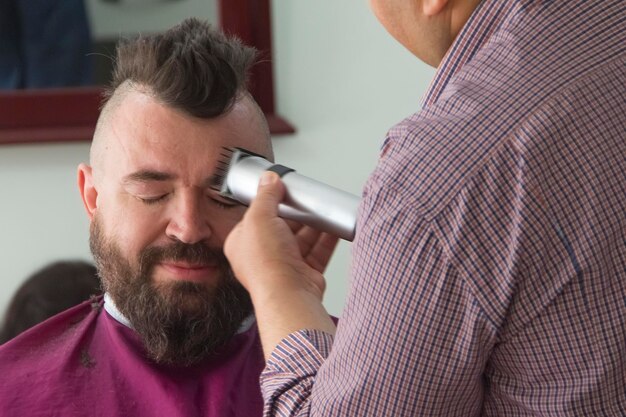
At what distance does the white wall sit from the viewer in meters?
3.21

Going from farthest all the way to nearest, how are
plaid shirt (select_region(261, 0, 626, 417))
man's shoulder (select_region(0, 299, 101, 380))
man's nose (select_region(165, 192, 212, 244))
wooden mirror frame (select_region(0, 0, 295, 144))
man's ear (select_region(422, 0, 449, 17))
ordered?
wooden mirror frame (select_region(0, 0, 295, 144)), man's shoulder (select_region(0, 299, 101, 380)), man's nose (select_region(165, 192, 212, 244)), man's ear (select_region(422, 0, 449, 17)), plaid shirt (select_region(261, 0, 626, 417))

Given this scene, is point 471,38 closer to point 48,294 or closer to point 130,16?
point 48,294

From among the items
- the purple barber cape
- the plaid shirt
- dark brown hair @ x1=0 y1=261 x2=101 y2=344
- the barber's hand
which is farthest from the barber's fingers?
dark brown hair @ x1=0 y1=261 x2=101 y2=344

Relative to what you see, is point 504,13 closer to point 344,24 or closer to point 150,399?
point 150,399

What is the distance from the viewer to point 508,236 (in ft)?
3.14

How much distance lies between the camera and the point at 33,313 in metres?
2.40

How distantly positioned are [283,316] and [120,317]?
79 cm

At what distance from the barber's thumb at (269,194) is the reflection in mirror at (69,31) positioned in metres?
1.99

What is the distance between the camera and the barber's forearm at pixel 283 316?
1.13 m

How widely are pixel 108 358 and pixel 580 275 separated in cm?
108

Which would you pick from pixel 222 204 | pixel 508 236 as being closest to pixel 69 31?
pixel 222 204

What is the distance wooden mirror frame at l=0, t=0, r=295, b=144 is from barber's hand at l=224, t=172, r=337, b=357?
1.97m

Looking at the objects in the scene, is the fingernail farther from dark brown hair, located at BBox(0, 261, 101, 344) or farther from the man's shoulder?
dark brown hair, located at BBox(0, 261, 101, 344)

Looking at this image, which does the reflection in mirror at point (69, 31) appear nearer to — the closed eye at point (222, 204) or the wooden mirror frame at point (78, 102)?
the wooden mirror frame at point (78, 102)
